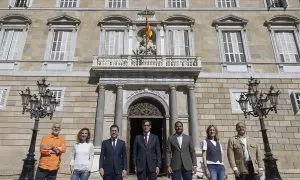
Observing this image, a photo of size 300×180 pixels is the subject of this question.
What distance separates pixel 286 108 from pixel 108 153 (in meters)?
12.5

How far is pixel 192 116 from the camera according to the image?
14.7 meters

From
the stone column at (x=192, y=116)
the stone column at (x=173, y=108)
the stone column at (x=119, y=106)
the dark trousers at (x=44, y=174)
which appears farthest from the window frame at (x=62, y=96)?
the dark trousers at (x=44, y=174)

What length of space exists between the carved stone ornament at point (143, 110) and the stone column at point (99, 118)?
63.2 inches

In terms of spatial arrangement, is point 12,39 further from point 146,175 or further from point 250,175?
point 250,175

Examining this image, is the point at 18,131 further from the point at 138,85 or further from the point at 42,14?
the point at 42,14

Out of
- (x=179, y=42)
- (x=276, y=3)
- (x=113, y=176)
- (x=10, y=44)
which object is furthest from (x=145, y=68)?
(x=276, y=3)

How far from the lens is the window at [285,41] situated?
16406mm

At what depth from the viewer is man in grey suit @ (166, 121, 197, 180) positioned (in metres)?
6.36

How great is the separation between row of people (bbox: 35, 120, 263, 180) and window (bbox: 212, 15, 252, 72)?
1039cm

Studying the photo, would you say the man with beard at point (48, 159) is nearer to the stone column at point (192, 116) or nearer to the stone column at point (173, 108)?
the stone column at point (173, 108)

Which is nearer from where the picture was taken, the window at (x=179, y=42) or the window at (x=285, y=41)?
the window at (x=285, y=41)

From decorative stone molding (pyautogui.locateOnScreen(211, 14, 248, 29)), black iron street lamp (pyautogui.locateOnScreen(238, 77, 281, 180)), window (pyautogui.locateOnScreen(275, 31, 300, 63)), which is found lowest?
black iron street lamp (pyautogui.locateOnScreen(238, 77, 281, 180))

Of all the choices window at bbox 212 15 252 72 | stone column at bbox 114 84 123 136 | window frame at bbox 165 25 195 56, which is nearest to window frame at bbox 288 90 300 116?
window at bbox 212 15 252 72

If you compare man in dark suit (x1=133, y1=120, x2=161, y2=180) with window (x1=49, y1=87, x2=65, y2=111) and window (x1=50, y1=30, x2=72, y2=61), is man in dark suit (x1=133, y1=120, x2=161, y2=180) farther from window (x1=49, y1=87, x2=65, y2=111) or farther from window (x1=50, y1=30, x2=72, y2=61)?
window (x1=50, y1=30, x2=72, y2=61)
